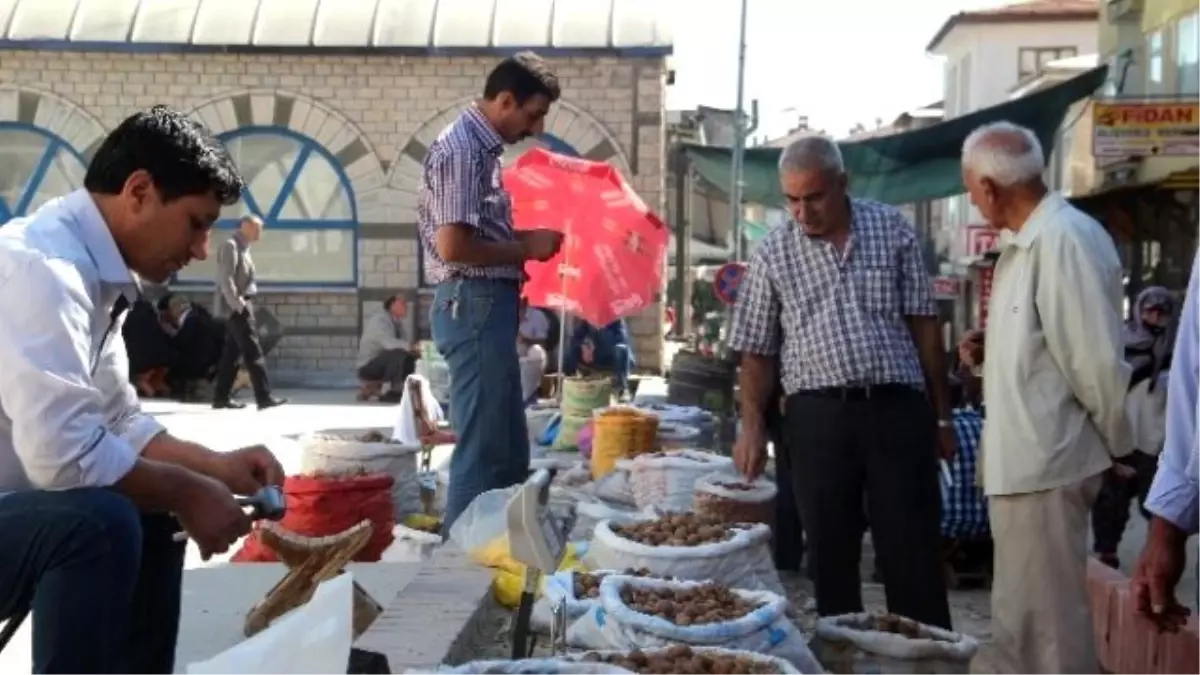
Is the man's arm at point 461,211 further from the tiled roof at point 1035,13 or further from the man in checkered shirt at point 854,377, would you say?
the tiled roof at point 1035,13

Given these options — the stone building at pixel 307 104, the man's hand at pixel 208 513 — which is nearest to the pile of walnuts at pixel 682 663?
the man's hand at pixel 208 513

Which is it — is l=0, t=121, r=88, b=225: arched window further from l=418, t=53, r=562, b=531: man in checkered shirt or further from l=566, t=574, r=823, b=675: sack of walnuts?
l=566, t=574, r=823, b=675: sack of walnuts

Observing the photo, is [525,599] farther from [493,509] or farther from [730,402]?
[730,402]

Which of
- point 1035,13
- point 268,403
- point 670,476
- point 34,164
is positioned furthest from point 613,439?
point 1035,13

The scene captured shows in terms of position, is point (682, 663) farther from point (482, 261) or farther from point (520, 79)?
point (520, 79)

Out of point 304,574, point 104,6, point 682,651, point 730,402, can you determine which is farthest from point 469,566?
point 104,6

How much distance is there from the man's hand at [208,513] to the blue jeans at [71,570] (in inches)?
5.4

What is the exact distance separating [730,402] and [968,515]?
4045 millimetres

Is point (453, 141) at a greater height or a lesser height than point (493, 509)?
greater

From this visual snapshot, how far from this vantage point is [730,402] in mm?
11805

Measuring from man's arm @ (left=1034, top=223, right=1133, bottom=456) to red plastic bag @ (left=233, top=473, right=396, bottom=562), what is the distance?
305 cm

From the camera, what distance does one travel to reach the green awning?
14078mm

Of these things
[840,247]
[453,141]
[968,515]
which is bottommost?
[968,515]

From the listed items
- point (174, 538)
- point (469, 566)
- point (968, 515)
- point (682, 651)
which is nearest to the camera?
point (682, 651)
